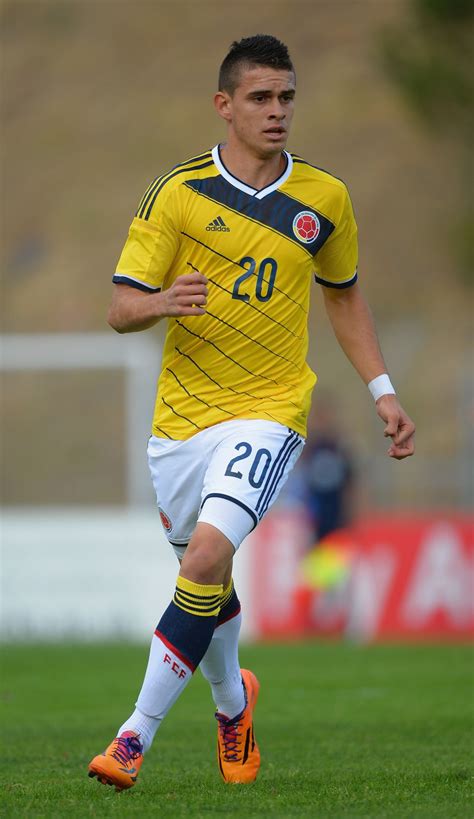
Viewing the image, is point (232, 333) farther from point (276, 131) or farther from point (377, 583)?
point (377, 583)

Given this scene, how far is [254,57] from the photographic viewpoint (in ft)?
18.5

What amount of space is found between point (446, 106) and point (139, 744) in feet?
123

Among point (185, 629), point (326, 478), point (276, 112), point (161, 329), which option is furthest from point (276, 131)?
point (161, 329)

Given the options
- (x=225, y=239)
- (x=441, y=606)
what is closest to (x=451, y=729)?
(x=225, y=239)

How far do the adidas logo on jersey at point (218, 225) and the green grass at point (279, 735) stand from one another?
209 cm

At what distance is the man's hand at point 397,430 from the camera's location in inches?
226

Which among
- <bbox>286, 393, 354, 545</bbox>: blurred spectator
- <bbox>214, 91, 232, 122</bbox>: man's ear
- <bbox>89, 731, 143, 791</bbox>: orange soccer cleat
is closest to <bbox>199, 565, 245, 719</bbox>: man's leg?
<bbox>89, 731, 143, 791</bbox>: orange soccer cleat

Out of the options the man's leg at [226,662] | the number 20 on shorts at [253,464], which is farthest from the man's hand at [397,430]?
the man's leg at [226,662]

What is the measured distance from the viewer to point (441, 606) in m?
15.0

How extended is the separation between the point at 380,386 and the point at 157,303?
1.25 metres

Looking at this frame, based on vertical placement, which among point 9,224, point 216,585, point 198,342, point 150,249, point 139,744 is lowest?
point 9,224

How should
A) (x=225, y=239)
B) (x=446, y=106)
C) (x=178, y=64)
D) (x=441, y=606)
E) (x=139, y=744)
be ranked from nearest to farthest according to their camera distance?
(x=139, y=744)
(x=225, y=239)
(x=441, y=606)
(x=446, y=106)
(x=178, y=64)

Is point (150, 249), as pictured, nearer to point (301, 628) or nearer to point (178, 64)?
point (301, 628)

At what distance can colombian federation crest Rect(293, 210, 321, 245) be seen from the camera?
5719mm
